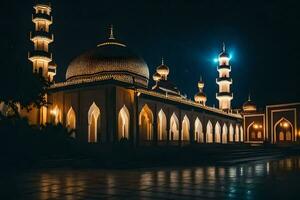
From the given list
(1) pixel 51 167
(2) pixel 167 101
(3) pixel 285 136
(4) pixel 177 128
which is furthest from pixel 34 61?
(3) pixel 285 136

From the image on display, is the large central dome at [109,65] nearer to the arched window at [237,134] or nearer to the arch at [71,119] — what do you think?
the arch at [71,119]

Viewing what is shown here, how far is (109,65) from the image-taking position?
30.5 metres

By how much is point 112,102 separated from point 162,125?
9.63 meters

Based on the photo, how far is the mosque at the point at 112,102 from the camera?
25.7 metres

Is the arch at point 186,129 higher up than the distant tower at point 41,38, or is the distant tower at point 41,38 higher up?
the distant tower at point 41,38

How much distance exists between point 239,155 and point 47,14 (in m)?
20.3

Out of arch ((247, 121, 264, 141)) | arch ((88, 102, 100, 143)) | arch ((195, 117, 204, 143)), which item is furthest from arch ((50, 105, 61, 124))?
arch ((247, 121, 264, 141))

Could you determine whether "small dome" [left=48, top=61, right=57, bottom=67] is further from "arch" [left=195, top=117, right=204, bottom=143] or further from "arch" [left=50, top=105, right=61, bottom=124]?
"arch" [left=195, top=117, right=204, bottom=143]

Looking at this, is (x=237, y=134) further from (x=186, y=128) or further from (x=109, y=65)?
(x=109, y=65)

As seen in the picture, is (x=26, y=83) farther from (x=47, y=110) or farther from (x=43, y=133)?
(x=47, y=110)

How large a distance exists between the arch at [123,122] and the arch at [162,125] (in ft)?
12.5

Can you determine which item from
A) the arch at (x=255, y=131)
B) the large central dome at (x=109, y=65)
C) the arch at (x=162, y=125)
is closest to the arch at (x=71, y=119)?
the large central dome at (x=109, y=65)

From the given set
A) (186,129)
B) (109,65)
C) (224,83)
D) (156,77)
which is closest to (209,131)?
(186,129)

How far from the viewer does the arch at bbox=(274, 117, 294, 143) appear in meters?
47.3
